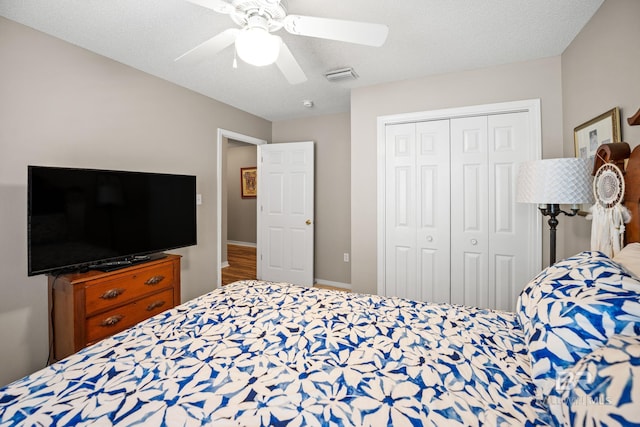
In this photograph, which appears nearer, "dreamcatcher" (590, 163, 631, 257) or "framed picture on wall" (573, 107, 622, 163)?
"dreamcatcher" (590, 163, 631, 257)

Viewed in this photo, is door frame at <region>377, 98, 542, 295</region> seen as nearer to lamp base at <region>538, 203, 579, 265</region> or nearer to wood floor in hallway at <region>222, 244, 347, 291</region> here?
lamp base at <region>538, 203, 579, 265</region>

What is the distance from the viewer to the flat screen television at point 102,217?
1.83 metres

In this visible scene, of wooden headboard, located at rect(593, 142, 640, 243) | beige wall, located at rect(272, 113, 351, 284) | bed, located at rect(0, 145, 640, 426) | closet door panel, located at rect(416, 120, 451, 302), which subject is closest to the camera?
bed, located at rect(0, 145, 640, 426)

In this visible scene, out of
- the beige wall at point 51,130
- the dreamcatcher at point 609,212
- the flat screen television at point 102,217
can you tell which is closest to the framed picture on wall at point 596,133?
the dreamcatcher at point 609,212

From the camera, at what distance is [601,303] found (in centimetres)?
82

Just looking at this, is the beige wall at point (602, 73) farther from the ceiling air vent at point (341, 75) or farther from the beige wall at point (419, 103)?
the ceiling air vent at point (341, 75)

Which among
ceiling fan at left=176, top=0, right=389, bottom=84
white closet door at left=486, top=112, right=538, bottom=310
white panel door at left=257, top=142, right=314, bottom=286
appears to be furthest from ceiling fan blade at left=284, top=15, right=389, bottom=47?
white panel door at left=257, top=142, right=314, bottom=286

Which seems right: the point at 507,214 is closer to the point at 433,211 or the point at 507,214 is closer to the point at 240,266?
the point at 433,211

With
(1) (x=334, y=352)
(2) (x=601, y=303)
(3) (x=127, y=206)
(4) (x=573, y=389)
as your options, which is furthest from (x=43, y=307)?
(2) (x=601, y=303)

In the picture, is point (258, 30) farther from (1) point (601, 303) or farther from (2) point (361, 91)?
(2) point (361, 91)

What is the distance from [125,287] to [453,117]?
325 centimetres

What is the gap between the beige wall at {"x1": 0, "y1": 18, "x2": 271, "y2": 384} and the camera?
6.29ft

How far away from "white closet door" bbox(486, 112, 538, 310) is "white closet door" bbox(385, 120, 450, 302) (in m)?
0.40

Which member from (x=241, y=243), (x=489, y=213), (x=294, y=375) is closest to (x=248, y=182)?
(x=241, y=243)
